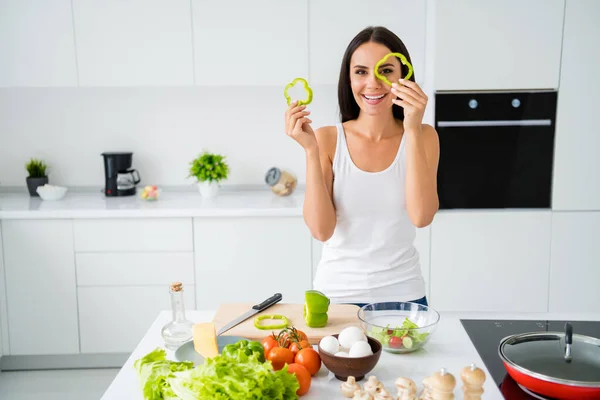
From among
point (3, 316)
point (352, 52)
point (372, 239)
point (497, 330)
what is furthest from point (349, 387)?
point (3, 316)

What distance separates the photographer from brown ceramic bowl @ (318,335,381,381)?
1.20 meters

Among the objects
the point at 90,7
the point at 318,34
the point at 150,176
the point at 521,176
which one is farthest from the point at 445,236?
the point at 90,7

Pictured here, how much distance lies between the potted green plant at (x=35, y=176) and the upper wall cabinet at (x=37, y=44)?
0.53 meters

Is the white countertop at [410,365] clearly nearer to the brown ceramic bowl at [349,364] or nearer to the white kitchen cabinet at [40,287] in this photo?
the brown ceramic bowl at [349,364]

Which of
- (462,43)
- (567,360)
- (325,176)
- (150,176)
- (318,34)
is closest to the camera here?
(567,360)

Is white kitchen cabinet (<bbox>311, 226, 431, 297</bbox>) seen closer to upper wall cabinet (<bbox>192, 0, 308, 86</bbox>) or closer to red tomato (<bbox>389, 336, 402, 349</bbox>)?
upper wall cabinet (<bbox>192, 0, 308, 86</bbox>)

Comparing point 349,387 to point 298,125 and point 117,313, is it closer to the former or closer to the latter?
point 298,125

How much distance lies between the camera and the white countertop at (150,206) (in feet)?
10.3

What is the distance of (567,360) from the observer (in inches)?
47.3

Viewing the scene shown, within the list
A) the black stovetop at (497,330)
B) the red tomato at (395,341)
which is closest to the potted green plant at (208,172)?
the black stovetop at (497,330)

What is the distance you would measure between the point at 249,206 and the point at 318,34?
3.42 feet

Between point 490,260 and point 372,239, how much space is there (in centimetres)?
A: 169

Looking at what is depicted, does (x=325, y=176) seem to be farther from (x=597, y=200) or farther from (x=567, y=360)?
(x=597, y=200)

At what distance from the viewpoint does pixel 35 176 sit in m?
3.63
